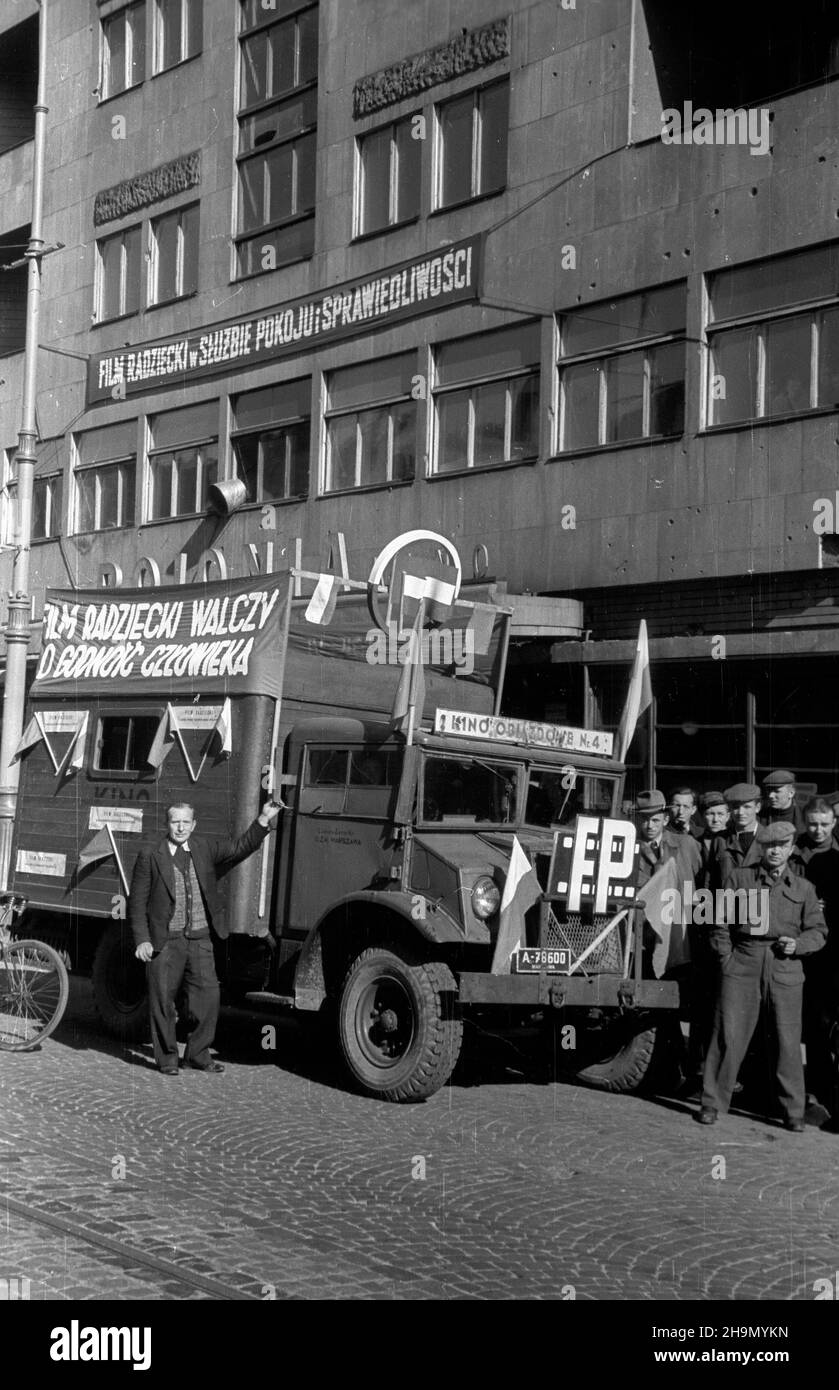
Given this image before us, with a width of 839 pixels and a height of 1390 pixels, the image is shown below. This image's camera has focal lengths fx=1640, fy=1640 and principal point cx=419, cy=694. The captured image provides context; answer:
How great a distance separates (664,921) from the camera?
420 inches

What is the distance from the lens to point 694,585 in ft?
57.3

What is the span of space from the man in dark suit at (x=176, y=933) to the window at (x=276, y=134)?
45.9ft

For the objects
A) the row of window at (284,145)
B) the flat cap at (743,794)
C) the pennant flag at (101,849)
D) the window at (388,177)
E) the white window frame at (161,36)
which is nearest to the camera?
the flat cap at (743,794)

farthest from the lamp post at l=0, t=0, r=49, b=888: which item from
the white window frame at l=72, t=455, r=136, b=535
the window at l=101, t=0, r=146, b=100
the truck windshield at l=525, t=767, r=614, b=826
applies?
the truck windshield at l=525, t=767, r=614, b=826

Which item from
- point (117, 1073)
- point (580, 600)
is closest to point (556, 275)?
point (580, 600)

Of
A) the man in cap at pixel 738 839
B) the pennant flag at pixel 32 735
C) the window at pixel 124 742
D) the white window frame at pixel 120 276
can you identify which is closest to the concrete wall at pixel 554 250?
the white window frame at pixel 120 276

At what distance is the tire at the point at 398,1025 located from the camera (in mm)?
9961

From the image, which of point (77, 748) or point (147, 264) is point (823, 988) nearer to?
point (77, 748)

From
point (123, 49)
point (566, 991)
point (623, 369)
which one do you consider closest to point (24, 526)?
point (623, 369)

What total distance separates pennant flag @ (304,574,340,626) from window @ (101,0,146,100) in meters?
17.7

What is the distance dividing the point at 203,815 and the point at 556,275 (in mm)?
9875

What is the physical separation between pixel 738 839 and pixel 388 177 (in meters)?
14.0

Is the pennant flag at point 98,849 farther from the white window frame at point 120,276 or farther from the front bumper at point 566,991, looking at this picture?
the white window frame at point 120,276
